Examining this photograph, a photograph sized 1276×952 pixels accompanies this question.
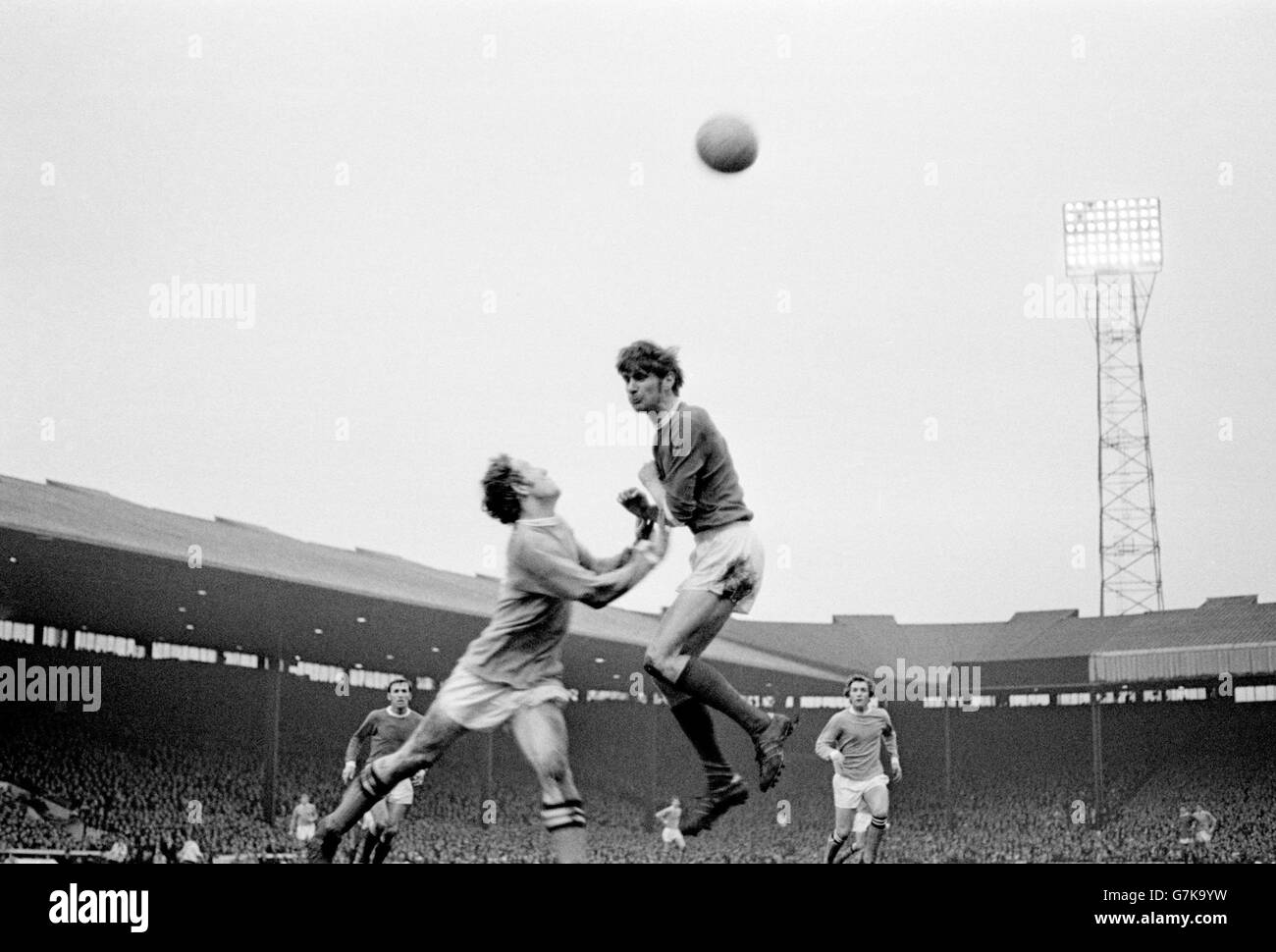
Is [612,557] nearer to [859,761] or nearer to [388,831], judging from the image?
[388,831]

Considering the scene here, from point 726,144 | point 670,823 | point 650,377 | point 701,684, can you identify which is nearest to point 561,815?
point 701,684

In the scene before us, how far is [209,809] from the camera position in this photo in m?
9.99

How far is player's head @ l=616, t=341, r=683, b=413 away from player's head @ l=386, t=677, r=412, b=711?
267 centimetres

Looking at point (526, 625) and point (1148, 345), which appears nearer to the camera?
point (526, 625)

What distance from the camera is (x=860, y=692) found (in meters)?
9.67

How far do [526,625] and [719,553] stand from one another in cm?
105

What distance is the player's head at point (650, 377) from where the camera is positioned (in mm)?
8016

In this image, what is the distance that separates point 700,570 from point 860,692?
2579 mm

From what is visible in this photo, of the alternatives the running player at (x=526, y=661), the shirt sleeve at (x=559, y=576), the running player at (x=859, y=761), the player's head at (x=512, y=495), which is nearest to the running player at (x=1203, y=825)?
the running player at (x=859, y=761)

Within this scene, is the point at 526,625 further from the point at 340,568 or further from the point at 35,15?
the point at 35,15

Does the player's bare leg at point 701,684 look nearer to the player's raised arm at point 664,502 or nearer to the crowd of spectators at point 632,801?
the player's raised arm at point 664,502

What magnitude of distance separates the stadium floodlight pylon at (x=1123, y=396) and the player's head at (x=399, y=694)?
455 centimetres

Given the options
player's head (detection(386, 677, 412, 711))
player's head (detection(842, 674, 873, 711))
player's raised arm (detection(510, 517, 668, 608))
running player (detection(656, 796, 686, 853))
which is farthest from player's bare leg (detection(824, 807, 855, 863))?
player's raised arm (detection(510, 517, 668, 608))
